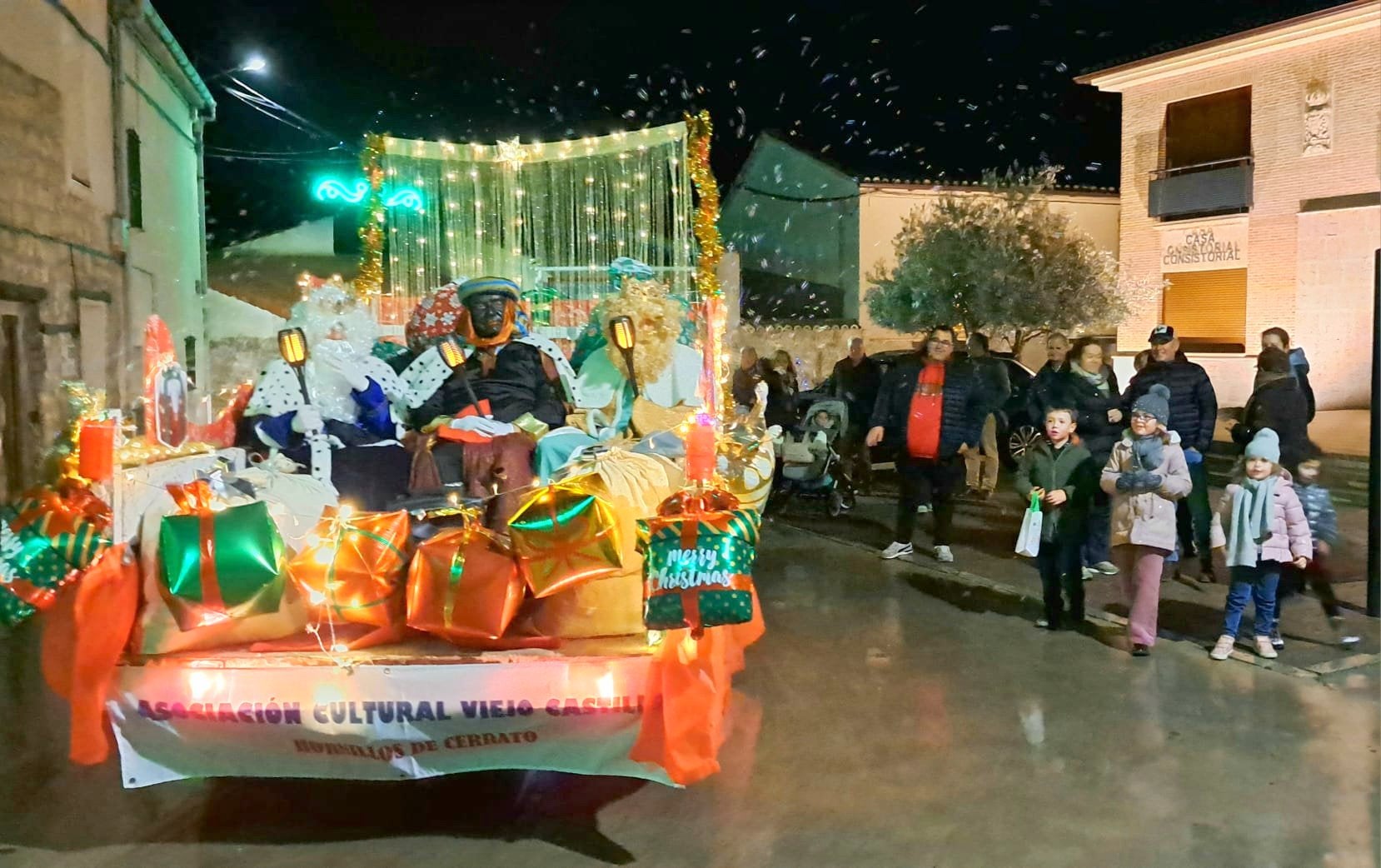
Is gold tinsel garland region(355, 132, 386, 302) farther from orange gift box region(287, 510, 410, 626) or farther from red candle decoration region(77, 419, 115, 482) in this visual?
orange gift box region(287, 510, 410, 626)

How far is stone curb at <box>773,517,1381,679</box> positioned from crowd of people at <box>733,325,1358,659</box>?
11cm

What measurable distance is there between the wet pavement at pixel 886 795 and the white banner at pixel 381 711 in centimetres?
40

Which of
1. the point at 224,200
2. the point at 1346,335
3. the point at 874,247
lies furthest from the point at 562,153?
the point at 874,247

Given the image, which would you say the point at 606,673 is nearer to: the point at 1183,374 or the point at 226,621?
the point at 226,621

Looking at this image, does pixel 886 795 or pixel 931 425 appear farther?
pixel 931 425

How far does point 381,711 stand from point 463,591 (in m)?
0.47

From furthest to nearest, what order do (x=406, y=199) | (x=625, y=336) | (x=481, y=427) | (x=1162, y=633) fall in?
(x=406, y=199) → (x=1162, y=633) → (x=625, y=336) → (x=481, y=427)

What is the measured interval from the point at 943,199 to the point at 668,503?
838 inches

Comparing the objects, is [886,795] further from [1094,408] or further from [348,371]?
[1094,408]

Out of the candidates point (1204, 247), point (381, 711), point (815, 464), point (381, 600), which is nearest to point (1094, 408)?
point (815, 464)

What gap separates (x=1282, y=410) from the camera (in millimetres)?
6906

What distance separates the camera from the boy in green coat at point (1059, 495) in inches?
249

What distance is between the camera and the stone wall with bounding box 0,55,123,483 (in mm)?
8609

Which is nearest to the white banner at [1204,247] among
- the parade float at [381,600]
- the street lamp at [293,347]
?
the parade float at [381,600]
